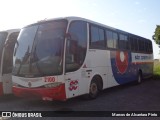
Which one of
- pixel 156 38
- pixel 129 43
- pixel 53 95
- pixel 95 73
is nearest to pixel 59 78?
pixel 53 95

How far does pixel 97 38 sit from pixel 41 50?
3.20 metres

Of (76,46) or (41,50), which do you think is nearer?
(41,50)

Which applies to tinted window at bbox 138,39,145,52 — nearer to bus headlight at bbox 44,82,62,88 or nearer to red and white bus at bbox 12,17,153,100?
red and white bus at bbox 12,17,153,100

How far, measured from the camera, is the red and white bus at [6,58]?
10812 millimetres

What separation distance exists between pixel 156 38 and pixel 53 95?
43.9 m

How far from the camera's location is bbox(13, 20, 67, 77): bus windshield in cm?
916

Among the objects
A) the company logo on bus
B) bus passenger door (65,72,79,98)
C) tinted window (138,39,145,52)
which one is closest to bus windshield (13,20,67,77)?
bus passenger door (65,72,79,98)

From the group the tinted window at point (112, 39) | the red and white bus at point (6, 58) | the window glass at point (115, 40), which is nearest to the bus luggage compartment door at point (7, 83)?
the red and white bus at point (6, 58)

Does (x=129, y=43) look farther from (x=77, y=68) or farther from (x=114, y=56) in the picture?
(x=77, y=68)

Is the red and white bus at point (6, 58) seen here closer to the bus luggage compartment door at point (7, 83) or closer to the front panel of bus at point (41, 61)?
the bus luggage compartment door at point (7, 83)

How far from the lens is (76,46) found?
32.5 ft

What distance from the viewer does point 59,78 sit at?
904cm

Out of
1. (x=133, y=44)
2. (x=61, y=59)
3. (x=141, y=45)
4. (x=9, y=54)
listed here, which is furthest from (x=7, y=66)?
(x=141, y=45)

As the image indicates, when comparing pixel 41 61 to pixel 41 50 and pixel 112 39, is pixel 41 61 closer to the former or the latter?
pixel 41 50
